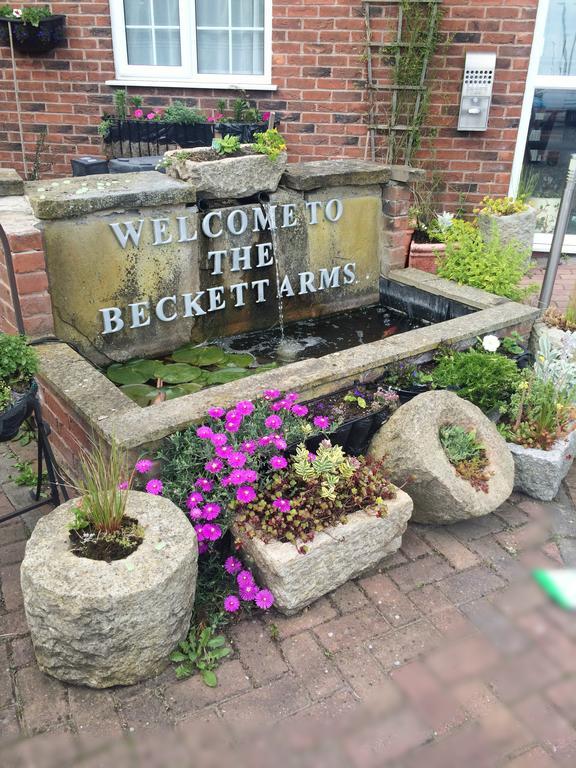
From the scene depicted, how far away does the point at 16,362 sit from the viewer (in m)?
2.90

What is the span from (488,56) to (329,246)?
2.82 meters

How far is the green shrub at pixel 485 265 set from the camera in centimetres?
483

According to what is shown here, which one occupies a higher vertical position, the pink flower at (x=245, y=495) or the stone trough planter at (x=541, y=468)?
the pink flower at (x=245, y=495)

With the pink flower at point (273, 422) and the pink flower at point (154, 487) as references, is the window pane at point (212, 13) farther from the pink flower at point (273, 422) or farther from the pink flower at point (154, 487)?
the pink flower at point (154, 487)

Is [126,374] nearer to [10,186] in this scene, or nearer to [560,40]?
[10,186]

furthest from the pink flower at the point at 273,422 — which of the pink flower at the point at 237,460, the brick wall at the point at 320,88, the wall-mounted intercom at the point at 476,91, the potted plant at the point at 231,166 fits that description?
the wall-mounted intercom at the point at 476,91

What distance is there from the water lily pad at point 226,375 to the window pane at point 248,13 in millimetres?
4091

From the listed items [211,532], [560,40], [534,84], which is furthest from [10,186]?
[560,40]

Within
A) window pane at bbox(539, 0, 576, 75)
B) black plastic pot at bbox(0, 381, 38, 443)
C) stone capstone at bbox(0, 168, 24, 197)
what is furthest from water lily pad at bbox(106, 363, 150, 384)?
window pane at bbox(539, 0, 576, 75)

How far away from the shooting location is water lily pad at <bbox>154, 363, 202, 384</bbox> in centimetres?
396

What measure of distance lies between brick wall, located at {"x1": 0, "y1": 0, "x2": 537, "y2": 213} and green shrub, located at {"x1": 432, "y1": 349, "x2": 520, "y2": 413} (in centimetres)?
347

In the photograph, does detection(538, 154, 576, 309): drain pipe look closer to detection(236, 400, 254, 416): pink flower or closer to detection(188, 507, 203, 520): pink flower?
detection(236, 400, 254, 416): pink flower

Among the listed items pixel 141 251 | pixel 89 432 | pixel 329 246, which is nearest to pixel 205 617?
pixel 89 432

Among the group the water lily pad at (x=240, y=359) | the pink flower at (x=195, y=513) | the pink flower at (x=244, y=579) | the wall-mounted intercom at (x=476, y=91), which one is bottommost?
the pink flower at (x=244, y=579)
